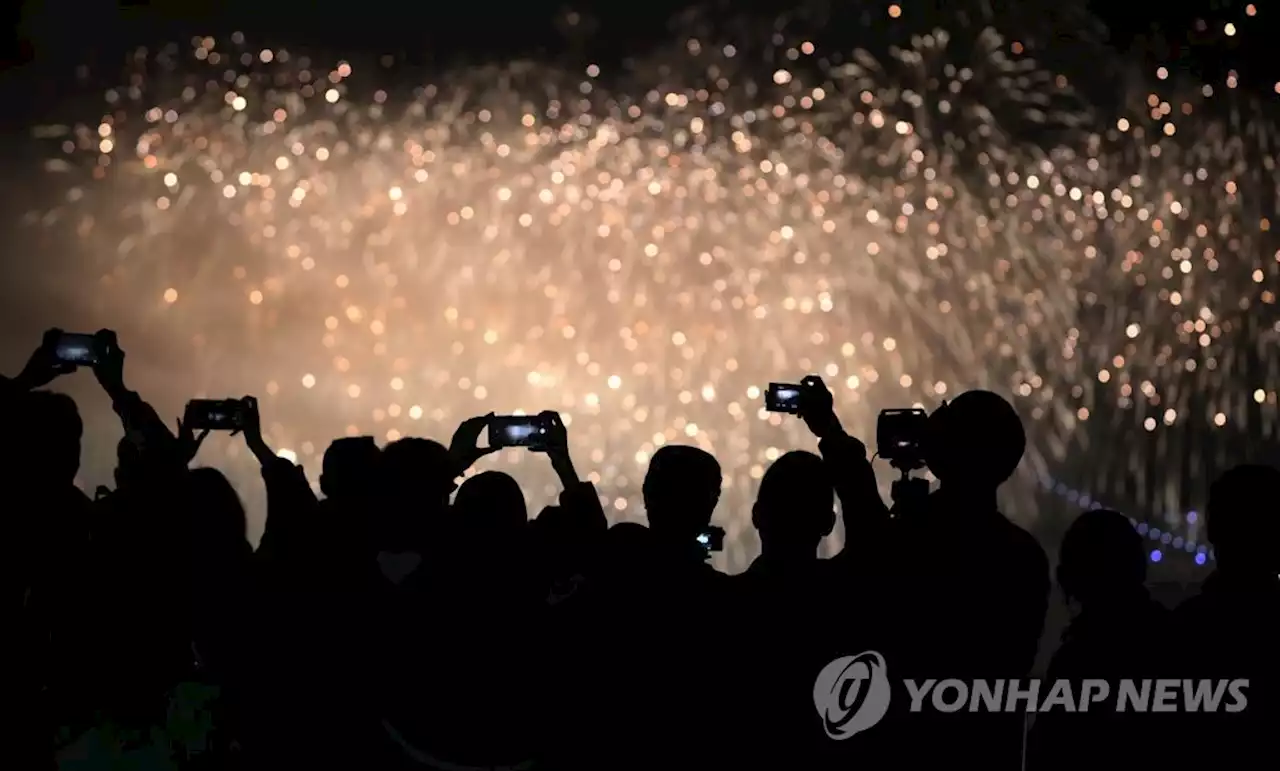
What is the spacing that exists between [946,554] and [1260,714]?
24.1 inches

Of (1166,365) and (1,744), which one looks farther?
(1166,365)

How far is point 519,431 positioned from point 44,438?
5.46 ft

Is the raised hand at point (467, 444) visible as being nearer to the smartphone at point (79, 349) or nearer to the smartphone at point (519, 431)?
the smartphone at point (519, 431)

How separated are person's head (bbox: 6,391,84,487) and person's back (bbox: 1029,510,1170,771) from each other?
5.89 feet

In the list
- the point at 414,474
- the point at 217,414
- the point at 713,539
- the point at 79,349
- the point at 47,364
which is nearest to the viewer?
the point at 414,474

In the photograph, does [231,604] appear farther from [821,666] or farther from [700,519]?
[821,666]

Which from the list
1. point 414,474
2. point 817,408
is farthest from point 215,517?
point 817,408

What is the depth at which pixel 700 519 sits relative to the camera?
2.61 metres

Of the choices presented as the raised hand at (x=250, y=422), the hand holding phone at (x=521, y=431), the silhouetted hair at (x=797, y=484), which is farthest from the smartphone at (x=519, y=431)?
the silhouetted hair at (x=797, y=484)

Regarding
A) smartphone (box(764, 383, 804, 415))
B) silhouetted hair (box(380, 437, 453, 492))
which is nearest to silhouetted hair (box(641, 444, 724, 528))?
silhouetted hair (box(380, 437, 453, 492))

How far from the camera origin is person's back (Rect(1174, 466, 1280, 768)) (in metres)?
2.59

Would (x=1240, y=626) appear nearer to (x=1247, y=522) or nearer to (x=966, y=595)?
(x=1247, y=522)

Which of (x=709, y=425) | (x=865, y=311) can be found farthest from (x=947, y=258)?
(x=709, y=425)

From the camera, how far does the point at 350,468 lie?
310 centimetres
